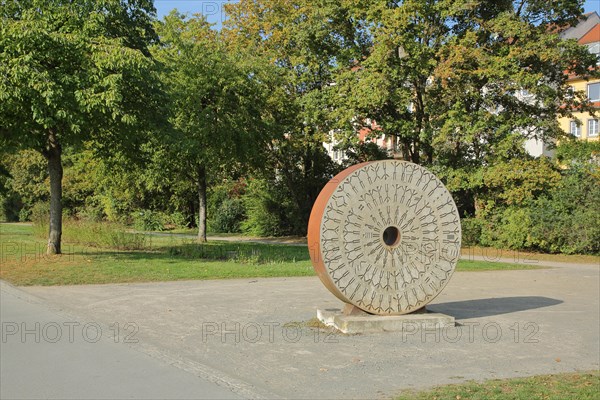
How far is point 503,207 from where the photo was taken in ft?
84.1

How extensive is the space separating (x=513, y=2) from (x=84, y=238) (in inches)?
790

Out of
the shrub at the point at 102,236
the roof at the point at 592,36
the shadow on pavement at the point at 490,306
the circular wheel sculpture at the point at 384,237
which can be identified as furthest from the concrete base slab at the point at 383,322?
the roof at the point at 592,36

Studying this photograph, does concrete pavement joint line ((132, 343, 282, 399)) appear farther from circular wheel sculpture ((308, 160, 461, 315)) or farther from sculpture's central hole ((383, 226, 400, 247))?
sculpture's central hole ((383, 226, 400, 247))

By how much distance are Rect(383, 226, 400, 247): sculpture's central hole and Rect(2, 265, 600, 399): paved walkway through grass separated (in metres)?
1.30

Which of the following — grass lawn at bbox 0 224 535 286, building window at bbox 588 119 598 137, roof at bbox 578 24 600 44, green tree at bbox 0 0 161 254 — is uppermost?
roof at bbox 578 24 600 44

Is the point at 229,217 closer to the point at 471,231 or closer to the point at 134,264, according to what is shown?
the point at 471,231

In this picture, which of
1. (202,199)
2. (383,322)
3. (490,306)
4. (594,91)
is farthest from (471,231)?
(594,91)

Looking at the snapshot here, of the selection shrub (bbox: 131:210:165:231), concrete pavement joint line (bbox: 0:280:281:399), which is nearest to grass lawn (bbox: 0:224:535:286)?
concrete pavement joint line (bbox: 0:280:281:399)

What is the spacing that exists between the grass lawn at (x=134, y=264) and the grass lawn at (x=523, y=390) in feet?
30.7

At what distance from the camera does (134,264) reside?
1638 centimetres

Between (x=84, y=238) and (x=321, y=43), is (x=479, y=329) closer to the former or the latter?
(x=84, y=238)

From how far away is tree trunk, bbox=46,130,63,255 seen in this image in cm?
1759

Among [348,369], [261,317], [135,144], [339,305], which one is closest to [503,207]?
[135,144]

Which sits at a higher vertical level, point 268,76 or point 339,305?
point 268,76
